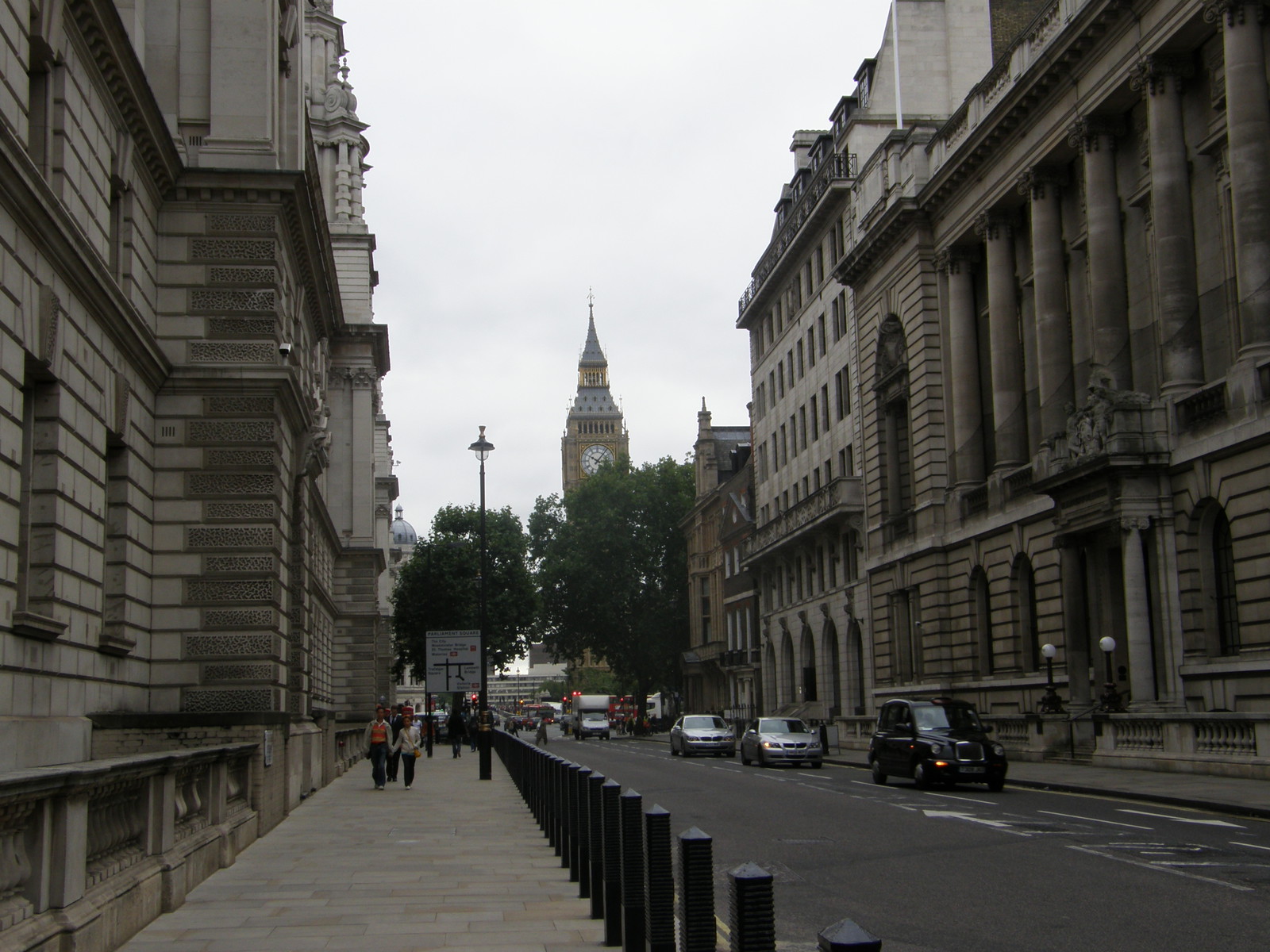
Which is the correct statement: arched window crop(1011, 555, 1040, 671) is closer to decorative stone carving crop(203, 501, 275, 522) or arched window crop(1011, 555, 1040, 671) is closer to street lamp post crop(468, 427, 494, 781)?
street lamp post crop(468, 427, 494, 781)

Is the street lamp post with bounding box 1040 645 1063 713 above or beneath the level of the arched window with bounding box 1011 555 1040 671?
beneath

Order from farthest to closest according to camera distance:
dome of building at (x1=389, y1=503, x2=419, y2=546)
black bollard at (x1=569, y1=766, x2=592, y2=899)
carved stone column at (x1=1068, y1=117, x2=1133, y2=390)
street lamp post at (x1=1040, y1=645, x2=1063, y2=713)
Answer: dome of building at (x1=389, y1=503, x2=419, y2=546) < street lamp post at (x1=1040, y1=645, x2=1063, y2=713) < carved stone column at (x1=1068, y1=117, x2=1133, y2=390) < black bollard at (x1=569, y1=766, x2=592, y2=899)

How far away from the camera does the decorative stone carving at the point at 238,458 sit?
65.9 feet

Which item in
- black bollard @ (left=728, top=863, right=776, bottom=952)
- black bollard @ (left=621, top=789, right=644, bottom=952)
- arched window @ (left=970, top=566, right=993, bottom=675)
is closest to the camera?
black bollard @ (left=728, top=863, right=776, bottom=952)

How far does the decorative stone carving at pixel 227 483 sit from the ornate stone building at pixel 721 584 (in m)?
54.1

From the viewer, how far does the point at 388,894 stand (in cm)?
1225

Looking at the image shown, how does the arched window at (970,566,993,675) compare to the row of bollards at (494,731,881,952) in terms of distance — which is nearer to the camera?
the row of bollards at (494,731,881,952)

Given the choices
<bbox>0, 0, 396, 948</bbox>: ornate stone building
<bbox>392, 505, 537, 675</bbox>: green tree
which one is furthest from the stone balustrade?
<bbox>392, 505, 537, 675</bbox>: green tree

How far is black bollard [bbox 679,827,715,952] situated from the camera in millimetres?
6113

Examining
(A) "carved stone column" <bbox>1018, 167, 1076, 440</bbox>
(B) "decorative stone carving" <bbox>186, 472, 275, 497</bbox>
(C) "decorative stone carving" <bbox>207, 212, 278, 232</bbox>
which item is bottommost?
(B) "decorative stone carving" <bbox>186, 472, 275, 497</bbox>

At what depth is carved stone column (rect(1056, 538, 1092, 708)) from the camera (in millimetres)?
33000

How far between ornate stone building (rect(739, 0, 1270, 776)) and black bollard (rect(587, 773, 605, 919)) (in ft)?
52.8

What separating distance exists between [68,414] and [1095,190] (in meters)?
25.0

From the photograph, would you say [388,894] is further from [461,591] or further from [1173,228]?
[461,591]
